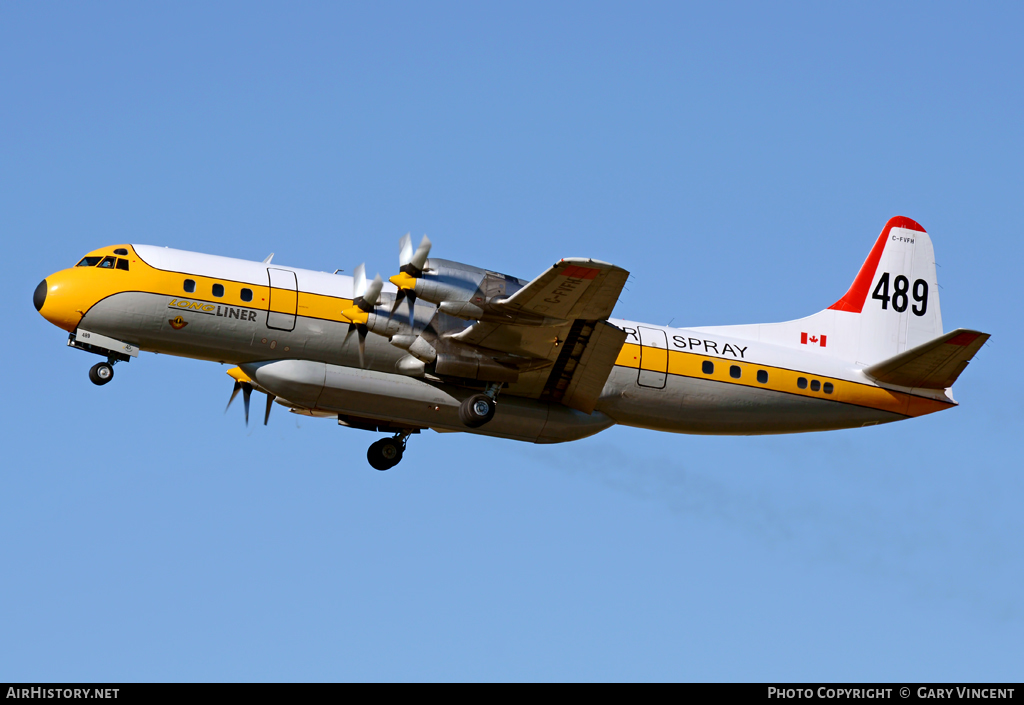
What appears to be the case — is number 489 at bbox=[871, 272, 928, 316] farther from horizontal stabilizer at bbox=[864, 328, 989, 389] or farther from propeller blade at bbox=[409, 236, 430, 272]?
propeller blade at bbox=[409, 236, 430, 272]

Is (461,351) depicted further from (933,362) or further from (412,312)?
(933,362)

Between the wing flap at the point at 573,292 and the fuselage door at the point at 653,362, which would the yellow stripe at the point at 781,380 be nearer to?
the fuselage door at the point at 653,362

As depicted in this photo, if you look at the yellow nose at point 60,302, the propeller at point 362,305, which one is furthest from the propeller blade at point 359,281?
the yellow nose at point 60,302

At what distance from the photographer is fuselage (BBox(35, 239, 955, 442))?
22.5m

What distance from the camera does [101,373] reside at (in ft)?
74.3

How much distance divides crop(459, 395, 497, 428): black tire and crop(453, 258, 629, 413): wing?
1050mm

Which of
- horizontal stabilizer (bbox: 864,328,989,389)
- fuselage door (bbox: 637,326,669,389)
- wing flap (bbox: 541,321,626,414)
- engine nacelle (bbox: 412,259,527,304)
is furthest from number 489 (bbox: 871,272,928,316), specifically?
engine nacelle (bbox: 412,259,527,304)

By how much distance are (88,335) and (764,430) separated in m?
14.5

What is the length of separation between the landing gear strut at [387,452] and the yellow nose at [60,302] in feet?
23.4

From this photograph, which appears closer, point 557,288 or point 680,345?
point 557,288
